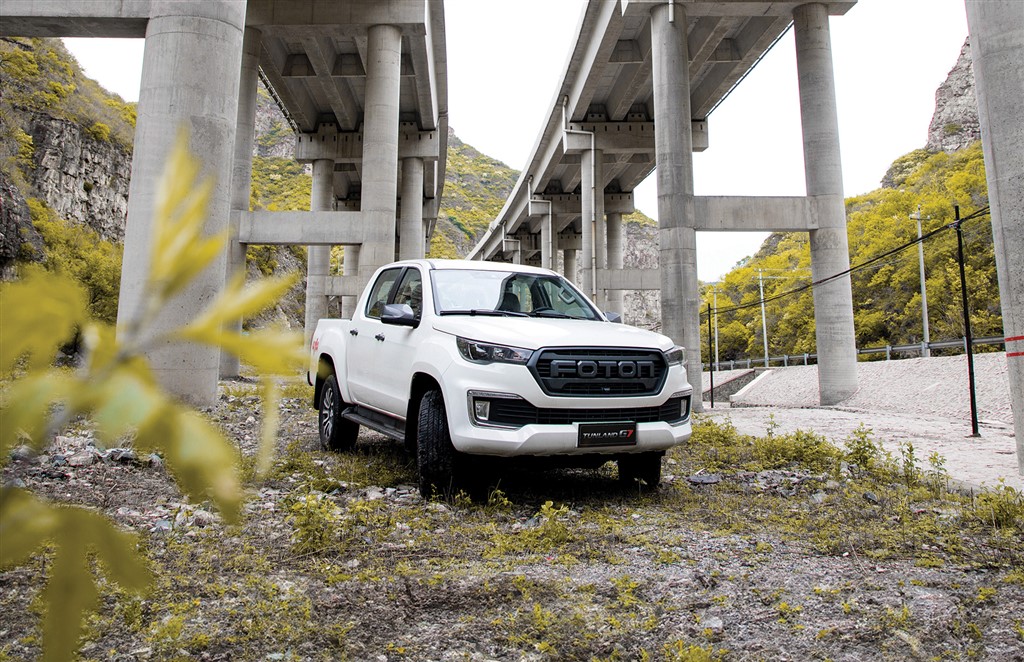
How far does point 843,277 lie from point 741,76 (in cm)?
1376

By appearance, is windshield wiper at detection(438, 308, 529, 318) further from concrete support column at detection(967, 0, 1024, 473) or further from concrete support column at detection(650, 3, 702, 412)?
concrete support column at detection(650, 3, 702, 412)

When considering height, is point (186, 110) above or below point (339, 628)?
above

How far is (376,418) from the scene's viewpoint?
649 centimetres

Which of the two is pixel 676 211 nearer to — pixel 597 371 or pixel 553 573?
pixel 597 371

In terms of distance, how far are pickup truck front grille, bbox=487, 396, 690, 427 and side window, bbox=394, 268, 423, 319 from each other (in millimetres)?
1592

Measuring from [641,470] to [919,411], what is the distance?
14.6 m

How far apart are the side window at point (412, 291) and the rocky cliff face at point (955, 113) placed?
7943cm

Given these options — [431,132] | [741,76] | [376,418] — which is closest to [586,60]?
[741,76]

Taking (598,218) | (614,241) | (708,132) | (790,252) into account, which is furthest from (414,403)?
(790,252)

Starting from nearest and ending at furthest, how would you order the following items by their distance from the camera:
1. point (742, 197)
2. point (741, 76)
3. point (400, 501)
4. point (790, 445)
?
point (400, 501) < point (790, 445) < point (742, 197) < point (741, 76)

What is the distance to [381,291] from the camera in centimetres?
741

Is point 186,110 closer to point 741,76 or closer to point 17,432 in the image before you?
point 17,432

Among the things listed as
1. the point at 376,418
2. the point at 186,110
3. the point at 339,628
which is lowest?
the point at 339,628

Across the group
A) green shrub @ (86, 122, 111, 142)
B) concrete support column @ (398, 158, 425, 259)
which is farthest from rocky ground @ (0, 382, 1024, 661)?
green shrub @ (86, 122, 111, 142)
